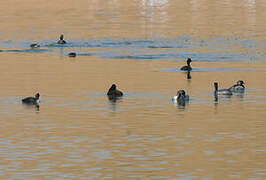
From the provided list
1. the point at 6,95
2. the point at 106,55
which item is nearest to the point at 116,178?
the point at 6,95

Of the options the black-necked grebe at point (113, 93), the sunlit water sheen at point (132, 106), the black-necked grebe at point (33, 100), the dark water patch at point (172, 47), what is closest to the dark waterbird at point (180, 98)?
the sunlit water sheen at point (132, 106)

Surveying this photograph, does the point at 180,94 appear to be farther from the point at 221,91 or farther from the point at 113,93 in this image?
the point at 113,93

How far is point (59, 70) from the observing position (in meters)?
49.8

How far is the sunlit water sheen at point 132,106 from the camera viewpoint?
25297 millimetres

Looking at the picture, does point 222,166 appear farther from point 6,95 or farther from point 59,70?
point 59,70

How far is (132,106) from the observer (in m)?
36.5

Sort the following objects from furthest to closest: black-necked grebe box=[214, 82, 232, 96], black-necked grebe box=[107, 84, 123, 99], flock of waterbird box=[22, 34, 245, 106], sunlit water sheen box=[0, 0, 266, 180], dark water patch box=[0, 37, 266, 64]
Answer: dark water patch box=[0, 37, 266, 64] < black-necked grebe box=[214, 82, 232, 96] < black-necked grebe box=[107, 84, 123, 99] < flock of waterbird box=[22, 34, 245, 106] < sunlit water sheen box=[0, 0, 266, 180]

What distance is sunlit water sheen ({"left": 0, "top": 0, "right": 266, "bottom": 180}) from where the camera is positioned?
25.3m

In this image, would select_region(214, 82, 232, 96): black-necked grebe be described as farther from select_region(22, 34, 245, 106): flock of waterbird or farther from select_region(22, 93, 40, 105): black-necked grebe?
select_region(22, 93, 40, 105): black-necked grebe

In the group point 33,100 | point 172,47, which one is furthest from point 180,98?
point 172,47

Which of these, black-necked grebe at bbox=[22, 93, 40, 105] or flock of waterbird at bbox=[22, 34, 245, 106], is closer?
black-necked grebe at bbox=[22, 93, 40, 105]

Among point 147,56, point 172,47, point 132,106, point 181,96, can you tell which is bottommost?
point 132,106

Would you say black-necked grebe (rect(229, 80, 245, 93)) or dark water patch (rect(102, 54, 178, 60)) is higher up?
dark water patch (rect(102, 54, 178, 60))

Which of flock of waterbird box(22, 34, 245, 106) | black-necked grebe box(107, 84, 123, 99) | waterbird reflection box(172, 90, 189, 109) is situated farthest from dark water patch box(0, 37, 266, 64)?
waterbird reflection box(172, 90, 189, 109)
